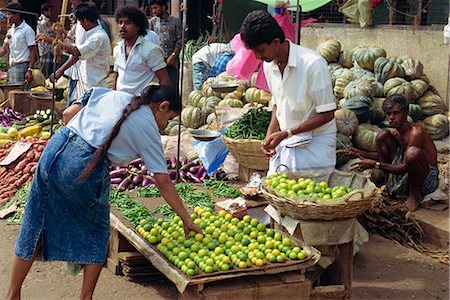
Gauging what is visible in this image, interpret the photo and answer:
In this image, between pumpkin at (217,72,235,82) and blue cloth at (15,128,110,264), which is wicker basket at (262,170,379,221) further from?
pumpkin at (217,72,235,82)

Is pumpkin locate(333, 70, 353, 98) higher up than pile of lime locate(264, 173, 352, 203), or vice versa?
pumpkin locate(333, 70, 353, 98)

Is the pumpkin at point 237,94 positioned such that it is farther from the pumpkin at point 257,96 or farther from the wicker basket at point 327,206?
the wicker basket at point 327,206

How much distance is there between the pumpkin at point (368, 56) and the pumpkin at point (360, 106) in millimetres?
1124

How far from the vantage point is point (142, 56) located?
20.0 feet

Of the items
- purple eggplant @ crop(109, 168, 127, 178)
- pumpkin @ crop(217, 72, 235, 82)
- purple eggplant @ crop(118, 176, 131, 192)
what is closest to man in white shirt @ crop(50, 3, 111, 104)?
purple eggplant @ crop(109, 168, 127, 178)

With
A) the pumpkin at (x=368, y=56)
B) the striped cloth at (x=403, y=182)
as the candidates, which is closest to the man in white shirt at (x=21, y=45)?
the pumpkin at (x=368, y=56)

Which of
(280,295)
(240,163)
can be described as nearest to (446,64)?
(240,163)

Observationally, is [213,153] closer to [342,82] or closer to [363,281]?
[363,281]

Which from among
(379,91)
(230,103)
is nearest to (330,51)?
(379,91)

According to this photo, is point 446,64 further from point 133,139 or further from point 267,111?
point 133,139

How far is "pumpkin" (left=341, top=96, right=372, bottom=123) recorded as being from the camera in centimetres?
726

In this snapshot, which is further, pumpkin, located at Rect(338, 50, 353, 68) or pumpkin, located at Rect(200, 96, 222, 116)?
pumpkin, located at Rect(200, 96, 222, 116)

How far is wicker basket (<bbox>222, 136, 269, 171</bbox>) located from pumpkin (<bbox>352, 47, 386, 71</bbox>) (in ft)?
11.7

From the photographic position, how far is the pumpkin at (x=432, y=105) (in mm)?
7773
